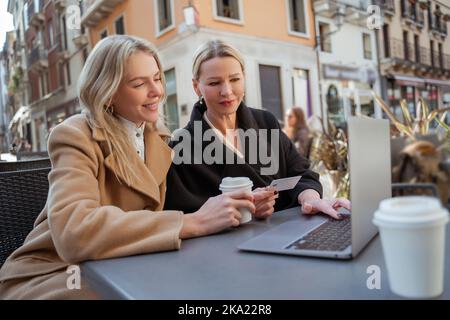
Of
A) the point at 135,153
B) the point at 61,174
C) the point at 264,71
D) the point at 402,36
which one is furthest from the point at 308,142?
the point at 61,174

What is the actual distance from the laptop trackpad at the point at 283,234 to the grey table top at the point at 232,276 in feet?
0.09

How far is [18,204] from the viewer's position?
1220mm

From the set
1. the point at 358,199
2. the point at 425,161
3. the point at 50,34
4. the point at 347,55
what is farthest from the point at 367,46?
the point at 50,34

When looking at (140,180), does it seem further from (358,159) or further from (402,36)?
(402,36)

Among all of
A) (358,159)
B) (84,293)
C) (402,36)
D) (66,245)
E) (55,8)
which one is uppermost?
(55,8)

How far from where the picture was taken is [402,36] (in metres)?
1.21

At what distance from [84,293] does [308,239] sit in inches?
17.3

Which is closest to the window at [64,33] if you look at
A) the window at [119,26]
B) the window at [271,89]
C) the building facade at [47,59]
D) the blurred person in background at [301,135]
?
the building facade at [47,59]

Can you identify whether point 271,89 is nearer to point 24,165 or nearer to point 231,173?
point 231,173

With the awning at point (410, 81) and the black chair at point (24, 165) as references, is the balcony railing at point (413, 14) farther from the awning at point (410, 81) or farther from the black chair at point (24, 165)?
the black chair at point (24, 165)

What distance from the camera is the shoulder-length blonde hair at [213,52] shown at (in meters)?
1.35
